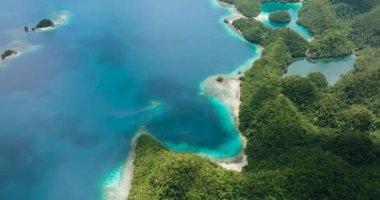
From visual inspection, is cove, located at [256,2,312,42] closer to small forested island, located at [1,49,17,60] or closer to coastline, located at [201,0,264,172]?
coastline, located at [201,0,264,172]

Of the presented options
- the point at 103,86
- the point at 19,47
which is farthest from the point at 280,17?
the point at 19,47

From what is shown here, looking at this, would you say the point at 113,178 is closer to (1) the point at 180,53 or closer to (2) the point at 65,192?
(2) the point at 65,192

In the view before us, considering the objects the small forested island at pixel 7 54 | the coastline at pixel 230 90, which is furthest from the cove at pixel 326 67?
the small forested island at pixel 7 54

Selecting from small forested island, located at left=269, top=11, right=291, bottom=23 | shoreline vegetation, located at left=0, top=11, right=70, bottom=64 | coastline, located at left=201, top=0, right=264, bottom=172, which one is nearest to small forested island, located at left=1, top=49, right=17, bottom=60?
shoreline vegetation, located at left=0, top=11, right=70, bottom=64

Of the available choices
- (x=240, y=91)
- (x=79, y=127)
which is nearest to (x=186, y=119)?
(x=240, y=91)

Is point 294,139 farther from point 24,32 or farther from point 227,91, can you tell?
point 24,32

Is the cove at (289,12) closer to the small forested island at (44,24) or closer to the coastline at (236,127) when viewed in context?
the coastline at (236,127)
